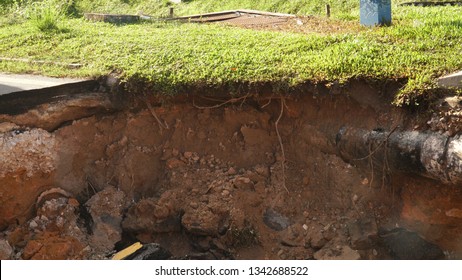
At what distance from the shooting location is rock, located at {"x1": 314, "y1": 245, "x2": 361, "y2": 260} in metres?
5.53

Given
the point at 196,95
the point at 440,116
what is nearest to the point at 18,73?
the point at 196,95

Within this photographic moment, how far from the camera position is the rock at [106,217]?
6.09 metres

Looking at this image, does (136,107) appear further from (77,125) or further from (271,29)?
(271,29)

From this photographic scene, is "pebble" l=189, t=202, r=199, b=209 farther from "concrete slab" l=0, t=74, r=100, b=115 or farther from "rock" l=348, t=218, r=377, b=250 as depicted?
"concrete slab" l=0, t=74, r=100, b=115

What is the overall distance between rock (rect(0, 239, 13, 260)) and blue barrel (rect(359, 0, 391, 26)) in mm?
4937

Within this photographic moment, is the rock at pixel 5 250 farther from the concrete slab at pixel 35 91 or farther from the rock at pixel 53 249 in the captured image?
the concrete slab at pixel 35 91

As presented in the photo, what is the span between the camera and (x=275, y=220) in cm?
596

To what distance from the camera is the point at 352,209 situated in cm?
577

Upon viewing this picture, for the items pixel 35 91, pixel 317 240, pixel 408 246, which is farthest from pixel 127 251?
pixel 408 246

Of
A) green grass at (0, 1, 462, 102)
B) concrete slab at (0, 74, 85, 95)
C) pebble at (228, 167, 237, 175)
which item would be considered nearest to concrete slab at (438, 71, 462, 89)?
green grass at (0, 1, 462, 102)

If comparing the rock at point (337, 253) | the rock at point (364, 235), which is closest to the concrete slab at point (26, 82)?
the rock at point (337, 253)

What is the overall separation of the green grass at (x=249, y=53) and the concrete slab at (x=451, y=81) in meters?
0.12

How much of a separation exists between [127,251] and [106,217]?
658mm

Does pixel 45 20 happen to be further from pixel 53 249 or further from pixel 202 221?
pixel 202 221
